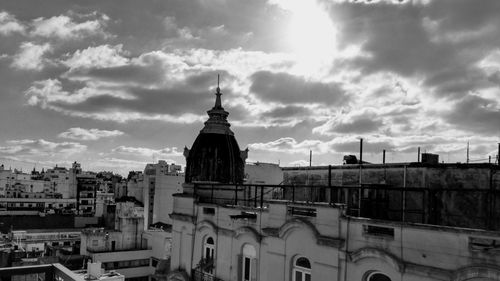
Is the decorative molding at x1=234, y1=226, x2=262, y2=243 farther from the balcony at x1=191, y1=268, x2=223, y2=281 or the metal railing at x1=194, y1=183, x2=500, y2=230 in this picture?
the balcony at x1=191, y1=268, x2=223, y2=281

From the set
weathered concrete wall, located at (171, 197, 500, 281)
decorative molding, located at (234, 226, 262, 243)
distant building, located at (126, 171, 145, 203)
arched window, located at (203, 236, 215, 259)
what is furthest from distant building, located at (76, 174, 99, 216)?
decorative molding, located at (234, 226, 262, 243)

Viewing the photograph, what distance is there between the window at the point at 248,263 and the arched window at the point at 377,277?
21.6ft

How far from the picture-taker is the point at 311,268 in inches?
658

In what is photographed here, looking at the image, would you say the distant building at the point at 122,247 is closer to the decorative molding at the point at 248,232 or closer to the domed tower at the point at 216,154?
the domed tower at the point at 216,154

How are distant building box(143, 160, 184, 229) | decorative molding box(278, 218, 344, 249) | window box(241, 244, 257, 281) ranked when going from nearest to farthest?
decorative molding box(278, 218, 344, 249) < window box(241, 244, 257, 281) < distant building box(143, 160, 184, 229)

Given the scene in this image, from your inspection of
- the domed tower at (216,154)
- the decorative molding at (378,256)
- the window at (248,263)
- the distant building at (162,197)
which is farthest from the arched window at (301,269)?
the distant building at (162,197)

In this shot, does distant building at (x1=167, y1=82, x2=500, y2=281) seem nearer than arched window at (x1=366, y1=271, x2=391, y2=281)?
Yes

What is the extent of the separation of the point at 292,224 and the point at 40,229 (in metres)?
71.1

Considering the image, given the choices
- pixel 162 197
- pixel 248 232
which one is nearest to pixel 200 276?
pixel 248 232

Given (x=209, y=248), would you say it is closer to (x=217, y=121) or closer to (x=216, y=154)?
(x=216, y=154)

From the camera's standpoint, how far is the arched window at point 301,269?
1716 centimetres

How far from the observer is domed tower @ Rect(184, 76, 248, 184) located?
25984 millimetres

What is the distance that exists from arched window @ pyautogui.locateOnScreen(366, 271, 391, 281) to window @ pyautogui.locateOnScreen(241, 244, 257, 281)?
659 cm

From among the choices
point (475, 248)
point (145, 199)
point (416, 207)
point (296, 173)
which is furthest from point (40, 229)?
point (475, 248)
